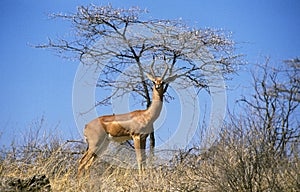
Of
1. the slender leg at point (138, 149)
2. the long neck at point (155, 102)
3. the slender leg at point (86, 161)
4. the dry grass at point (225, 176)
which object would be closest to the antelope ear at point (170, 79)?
the long neck at point (155, 102)

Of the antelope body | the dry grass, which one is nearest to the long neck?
the antelope body

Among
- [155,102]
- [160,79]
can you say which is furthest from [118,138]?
[160,79]

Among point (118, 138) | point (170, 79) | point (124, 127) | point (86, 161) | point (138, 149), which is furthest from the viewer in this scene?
point (170, 79)

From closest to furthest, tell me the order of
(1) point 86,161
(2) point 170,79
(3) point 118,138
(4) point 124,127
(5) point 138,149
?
(5) point 138,149
(1) point 86,161
(4) point 124,127
(3) point 118,138
(2) point 170,79

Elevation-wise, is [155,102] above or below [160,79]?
below

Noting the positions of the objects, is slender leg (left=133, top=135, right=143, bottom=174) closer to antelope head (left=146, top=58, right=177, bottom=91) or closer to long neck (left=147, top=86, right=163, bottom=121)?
long neck (left=147, top=86, right=163, bottom=121)

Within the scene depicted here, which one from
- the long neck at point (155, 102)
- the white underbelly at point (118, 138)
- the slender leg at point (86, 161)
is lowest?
the slender leg at point (86, 161)

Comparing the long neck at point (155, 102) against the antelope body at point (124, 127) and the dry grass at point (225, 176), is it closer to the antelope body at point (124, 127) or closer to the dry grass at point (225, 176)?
the antelope body at point (124, 127)

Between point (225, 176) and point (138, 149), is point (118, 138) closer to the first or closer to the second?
point (138, 149)

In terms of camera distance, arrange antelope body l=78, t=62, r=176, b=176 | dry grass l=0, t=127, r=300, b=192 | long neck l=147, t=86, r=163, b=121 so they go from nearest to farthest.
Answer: dry grass l=0, t=127, r=300, b=192 < antelope body l=78, t=62, r=176, b=176 < long neck l=147, t=86, r=163, b=121

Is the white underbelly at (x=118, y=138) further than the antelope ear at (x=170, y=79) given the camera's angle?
No

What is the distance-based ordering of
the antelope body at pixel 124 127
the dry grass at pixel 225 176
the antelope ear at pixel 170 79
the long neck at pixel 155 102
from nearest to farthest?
1. the dry grass at pixel 225 176
2. the antelope body at pixel 124 127
3. the long neck at pixel 155 102
4. the antelope ear at pixel 170 79

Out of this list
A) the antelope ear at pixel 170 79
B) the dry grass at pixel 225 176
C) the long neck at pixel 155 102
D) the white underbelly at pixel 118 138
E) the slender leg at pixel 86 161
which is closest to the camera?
the dry grass at pixel 225 176

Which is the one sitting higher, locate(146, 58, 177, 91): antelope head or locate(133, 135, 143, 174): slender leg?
locate(146, 58, 177, 91): antelope head
